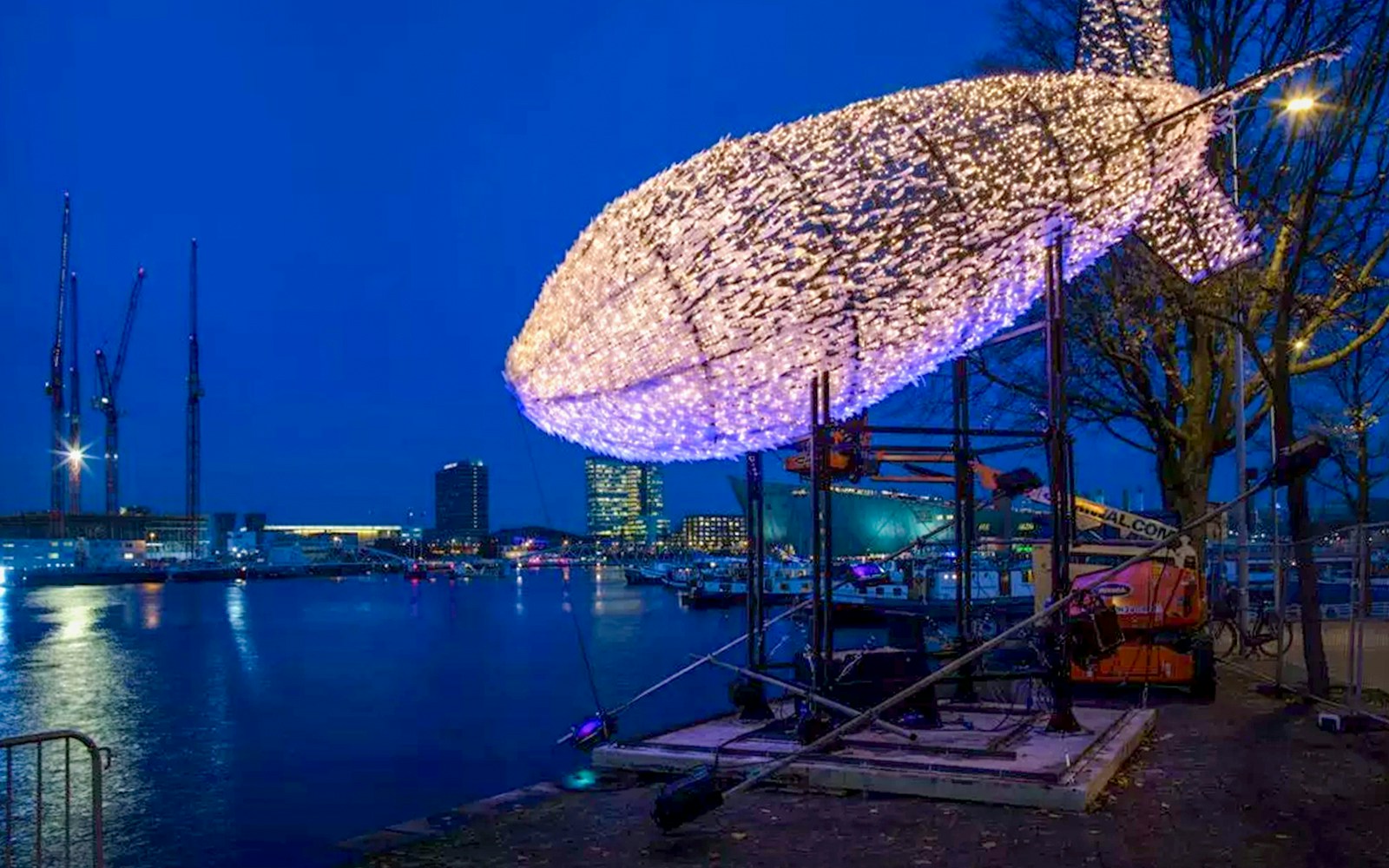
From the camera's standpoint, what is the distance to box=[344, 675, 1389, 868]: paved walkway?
7.84 meters

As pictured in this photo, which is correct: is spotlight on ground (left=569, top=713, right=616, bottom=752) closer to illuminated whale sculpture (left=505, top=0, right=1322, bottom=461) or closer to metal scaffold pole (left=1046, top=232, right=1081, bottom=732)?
illuminated whale sculpture (left=505, top=0, right=1322, bottom=461)

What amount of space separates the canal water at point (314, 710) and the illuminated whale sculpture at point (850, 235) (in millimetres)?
3628

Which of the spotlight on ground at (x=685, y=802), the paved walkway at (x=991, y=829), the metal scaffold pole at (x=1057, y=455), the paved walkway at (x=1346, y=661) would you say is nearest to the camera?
the paved walkway at (x=991, y=829)

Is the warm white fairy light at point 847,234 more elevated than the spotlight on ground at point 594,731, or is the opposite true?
the warm white fairy light at point 847,234

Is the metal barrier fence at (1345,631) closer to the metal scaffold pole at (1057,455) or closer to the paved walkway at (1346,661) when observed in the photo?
the paved walkway at (1346,661)

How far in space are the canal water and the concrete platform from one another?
2665 millimetres

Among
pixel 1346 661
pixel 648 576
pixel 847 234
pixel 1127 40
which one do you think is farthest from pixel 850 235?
pixel 648 576

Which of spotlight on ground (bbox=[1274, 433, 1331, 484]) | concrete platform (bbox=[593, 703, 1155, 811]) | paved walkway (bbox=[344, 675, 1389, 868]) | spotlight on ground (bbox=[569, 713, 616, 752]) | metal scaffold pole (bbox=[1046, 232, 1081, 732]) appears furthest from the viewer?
spotlight on ground (bbox=[569, 713, 616, 752])

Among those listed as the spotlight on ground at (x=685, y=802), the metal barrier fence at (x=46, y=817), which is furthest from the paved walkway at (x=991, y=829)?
the metal barrier fence at (x=46, y=817)

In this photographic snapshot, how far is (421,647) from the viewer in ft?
176

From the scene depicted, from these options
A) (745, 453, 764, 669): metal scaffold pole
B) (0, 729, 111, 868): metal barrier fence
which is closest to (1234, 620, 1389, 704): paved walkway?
(745, 453, 764, 669): metal scaffold pole

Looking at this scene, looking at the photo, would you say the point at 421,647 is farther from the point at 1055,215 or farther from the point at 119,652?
the point at 1055,215

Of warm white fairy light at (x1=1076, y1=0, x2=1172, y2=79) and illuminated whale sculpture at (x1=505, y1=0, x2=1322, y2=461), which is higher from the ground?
warm white fairy light at (x1=1076, y1=0, x2=1172, y2=79)

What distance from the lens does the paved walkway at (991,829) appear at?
25.7 feet
